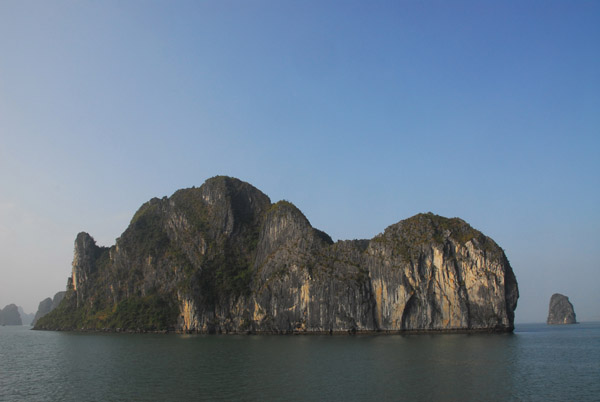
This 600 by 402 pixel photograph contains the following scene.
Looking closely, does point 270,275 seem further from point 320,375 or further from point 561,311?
point 561,311

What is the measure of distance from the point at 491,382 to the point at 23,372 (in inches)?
1737

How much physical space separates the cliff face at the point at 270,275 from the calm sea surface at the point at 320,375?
29.1 m

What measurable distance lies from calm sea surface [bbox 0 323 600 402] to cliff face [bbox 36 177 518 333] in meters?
29.1

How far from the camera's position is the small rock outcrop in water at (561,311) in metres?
190

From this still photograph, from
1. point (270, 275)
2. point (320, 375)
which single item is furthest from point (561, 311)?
point (320, 375)

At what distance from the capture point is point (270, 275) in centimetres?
10994

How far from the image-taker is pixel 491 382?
113ft

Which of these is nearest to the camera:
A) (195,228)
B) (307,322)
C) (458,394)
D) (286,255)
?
(458,394)

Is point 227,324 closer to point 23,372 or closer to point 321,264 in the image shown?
point 321,264

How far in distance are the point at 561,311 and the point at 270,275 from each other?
485ft

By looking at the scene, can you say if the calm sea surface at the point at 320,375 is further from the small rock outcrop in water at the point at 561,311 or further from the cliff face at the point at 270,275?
the small rock outcrop in water at the point at 561,311

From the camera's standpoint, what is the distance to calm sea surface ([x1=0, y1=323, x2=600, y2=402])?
31.9 metres

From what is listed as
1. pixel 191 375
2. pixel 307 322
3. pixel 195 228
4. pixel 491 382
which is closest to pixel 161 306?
pixel 195 228

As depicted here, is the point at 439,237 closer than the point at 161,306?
Yes
